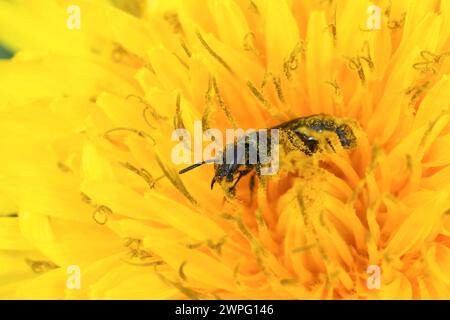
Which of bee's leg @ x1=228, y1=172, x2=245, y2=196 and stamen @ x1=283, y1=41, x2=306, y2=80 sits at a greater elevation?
stamen @ x1=283, y1=41, x2=306, y2=80

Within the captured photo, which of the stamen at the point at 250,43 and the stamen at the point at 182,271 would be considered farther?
the stamen at the point at 250,43

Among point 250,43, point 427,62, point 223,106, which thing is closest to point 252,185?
point 223,106

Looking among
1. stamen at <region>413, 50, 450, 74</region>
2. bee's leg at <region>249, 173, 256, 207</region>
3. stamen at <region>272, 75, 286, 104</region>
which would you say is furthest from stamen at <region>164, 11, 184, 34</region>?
stamen at <region>413, 50, 450, 74</region>

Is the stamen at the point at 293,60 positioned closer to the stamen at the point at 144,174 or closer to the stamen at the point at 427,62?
the stamen at the point at 427,62


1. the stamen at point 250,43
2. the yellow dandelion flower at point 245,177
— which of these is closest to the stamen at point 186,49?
the yellow dandelion flower at point 245,177

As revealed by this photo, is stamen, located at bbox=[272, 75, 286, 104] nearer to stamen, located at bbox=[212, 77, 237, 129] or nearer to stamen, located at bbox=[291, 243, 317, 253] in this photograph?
stamen, located at bbox=[212, 77, 237, 129]

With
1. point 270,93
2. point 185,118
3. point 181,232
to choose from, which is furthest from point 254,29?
point 181,232

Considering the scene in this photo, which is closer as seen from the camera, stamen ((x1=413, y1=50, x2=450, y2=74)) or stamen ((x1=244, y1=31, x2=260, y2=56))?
stamen ((x1=413, y1=50, x2=450, y2=74))
